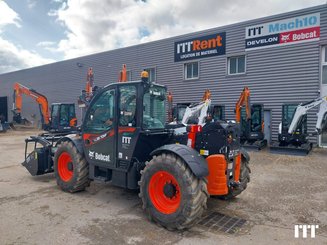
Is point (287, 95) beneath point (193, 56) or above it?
beneath

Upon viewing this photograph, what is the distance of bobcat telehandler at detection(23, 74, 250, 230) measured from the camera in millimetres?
4090

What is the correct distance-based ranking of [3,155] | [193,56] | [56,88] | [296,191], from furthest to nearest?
[56,88] → [193,56] → [3,155] → [296,191]

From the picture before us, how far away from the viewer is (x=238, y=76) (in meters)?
15.8

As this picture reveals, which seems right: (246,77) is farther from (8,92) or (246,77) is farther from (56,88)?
(8,92)

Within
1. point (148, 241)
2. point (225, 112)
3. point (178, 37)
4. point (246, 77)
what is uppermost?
point (178, 37)

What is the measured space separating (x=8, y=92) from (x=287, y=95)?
108 feet

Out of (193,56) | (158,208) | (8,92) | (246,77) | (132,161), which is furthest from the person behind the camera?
(8,92)

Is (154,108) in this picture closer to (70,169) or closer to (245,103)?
(70,169)

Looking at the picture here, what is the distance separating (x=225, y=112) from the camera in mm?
16297

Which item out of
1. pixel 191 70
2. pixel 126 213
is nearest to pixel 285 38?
pixel 191 70

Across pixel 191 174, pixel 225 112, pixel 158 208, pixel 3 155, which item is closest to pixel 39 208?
pixel 158 208

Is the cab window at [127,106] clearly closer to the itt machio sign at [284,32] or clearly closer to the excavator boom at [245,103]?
the excavator boom at [245,103]

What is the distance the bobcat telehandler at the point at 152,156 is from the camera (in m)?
4.09

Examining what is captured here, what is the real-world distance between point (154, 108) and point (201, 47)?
13.1 m
